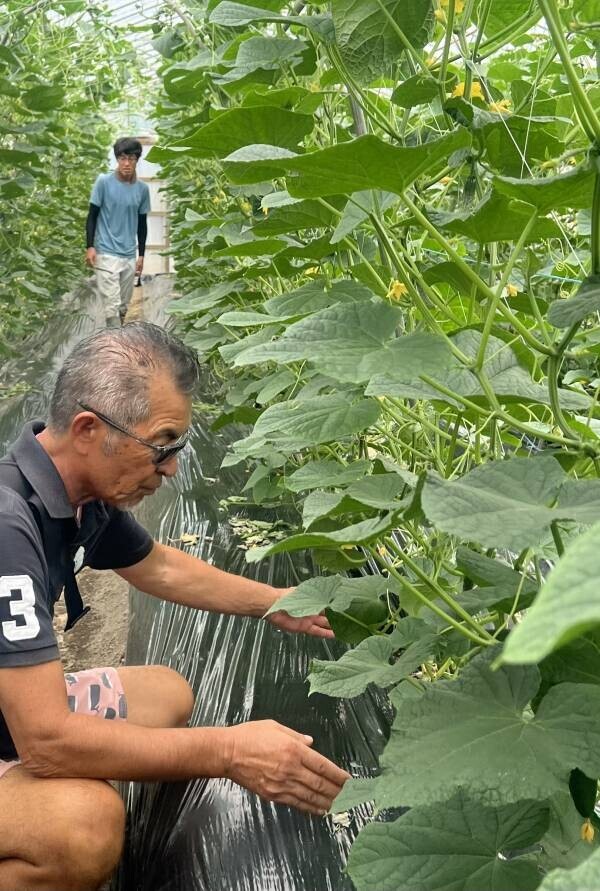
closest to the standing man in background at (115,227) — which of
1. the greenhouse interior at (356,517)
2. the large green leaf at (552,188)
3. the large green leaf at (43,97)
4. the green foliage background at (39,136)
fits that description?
the green foliage background at (39,136)

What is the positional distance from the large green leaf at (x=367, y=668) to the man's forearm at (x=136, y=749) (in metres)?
0.37

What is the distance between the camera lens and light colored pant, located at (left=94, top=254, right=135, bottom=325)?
771 centimetres

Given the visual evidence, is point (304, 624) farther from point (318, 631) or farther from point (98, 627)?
point (98, 627)

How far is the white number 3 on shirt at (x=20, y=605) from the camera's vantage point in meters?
1.51

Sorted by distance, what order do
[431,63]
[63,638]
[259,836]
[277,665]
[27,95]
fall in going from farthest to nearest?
[27,95]
[63,638]
[277,665]
[259,836]
[431,63]

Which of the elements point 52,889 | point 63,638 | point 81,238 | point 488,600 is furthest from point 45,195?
point 488,600

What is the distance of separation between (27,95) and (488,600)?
169 inches

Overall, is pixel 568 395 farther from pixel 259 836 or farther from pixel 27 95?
pixel 27 95

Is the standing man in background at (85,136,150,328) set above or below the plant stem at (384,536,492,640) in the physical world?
below

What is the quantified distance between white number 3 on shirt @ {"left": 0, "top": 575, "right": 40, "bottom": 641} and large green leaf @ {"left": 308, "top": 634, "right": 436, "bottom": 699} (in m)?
0.51

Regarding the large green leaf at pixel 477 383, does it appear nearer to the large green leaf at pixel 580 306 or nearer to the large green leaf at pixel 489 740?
the large green leaf at pixel 580 306

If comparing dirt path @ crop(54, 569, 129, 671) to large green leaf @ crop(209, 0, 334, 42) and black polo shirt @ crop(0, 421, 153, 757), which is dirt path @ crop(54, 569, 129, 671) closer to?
black polo shirt @ crop(0, 421, 153, 757)

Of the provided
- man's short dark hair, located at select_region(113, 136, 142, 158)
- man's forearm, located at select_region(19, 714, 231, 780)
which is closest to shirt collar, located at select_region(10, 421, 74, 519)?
man's forearm, located at select_region(19, 714, 231, 780)

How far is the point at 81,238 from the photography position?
10484 mm
